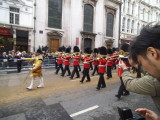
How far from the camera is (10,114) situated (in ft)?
13.3

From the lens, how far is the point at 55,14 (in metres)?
19.1

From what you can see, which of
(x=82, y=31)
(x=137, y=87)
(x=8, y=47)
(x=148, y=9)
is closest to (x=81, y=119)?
(x=137, y=87)

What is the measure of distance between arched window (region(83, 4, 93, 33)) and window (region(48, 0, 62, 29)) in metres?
4.58

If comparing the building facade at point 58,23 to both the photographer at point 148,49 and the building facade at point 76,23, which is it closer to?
the building facade at point 76,23

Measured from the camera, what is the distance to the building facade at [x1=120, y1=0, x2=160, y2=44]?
29266 millimetres

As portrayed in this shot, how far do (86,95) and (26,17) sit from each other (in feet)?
46.2

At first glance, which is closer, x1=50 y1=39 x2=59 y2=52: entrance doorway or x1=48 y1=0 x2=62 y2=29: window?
x1=48 y1=0 x2=62 y2=29: window

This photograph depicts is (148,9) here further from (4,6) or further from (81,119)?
(81,119)

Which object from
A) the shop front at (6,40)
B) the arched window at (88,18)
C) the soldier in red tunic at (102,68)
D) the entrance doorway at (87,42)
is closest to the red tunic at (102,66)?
the soldier in red tunic at (102,68)

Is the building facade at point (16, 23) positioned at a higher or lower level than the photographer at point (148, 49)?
higher

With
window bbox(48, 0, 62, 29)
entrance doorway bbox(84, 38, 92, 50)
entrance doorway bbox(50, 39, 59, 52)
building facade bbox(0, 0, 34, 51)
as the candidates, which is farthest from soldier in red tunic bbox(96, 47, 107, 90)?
entrance doorway bbox(84, 38, 92, 50)

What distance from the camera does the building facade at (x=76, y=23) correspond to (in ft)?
58.7

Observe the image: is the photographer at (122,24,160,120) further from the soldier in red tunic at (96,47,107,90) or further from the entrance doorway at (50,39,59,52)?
the entrance doorway at (50,39,59,52)

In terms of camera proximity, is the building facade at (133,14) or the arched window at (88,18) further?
the building facade at (133,14)
